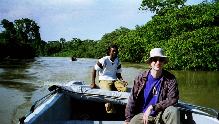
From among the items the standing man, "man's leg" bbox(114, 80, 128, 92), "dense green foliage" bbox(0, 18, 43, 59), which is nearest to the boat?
"man's leg" bbox(114, 80, 128, 92)

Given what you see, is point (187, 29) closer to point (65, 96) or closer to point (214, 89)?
→ point (214, 89)

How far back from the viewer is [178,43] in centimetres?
2625

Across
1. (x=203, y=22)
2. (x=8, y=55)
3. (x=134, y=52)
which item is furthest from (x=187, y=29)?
(x=8, y=55)

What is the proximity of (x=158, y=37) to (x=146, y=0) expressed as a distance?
951cm

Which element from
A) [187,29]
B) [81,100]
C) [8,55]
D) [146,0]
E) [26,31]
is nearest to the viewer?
[81,100]

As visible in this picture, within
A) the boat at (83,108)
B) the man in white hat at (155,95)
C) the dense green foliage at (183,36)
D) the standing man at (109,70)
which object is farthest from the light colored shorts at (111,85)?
the dense green foliage at (183,36)

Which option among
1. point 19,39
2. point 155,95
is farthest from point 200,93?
point 19,39

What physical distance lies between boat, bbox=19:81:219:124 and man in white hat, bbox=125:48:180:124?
681 mm

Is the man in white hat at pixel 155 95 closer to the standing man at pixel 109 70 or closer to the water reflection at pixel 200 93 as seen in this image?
the standing man at pixel 109 70

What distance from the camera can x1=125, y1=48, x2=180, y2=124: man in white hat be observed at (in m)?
4.59

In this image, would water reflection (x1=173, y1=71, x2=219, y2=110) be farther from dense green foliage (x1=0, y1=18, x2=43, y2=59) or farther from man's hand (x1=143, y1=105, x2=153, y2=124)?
dense green foliage (x1=0, y1=18, x2=43, y2=59)

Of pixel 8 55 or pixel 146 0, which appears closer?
pixel 146 0

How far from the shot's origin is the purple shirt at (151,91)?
4676 millimetres

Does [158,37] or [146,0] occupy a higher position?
[146,0]
